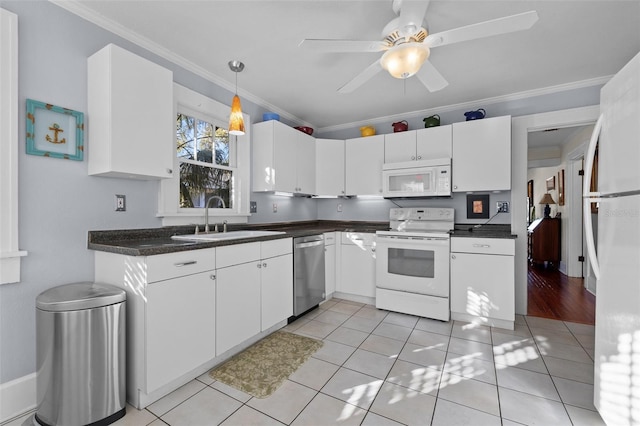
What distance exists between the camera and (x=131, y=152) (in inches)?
74.8

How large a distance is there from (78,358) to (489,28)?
106 inches

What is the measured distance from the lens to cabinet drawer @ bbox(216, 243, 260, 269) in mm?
2035

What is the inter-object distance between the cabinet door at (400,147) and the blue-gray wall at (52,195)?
104 inches

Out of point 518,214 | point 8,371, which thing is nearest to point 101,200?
point 8,371

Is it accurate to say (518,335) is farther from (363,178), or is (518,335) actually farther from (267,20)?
(267,20)

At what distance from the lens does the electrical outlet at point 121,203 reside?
6.76 ft

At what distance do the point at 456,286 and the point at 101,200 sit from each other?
3.13 m

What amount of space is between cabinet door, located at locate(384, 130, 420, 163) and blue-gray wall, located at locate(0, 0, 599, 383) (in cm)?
263

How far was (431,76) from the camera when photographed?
2.01 meters

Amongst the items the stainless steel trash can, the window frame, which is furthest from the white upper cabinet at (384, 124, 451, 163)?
the window frame

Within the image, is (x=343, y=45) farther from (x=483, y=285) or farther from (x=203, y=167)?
(x=483, y=285)

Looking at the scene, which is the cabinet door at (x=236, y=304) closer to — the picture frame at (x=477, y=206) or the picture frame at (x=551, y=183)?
the picture frame at (x=477, y=206)

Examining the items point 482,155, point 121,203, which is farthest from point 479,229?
point 121,203

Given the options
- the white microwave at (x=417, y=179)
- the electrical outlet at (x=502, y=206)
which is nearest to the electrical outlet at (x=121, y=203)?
the white microwave at (x=417, y=179)
